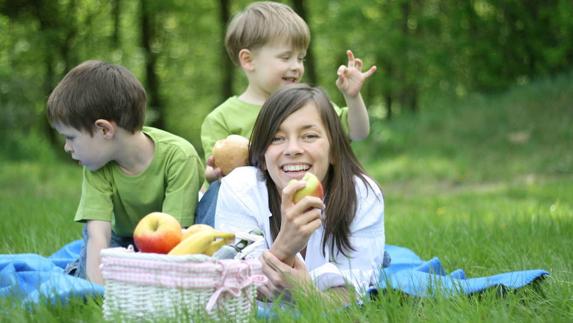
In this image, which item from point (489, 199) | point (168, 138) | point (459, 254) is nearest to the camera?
point (168, 138)

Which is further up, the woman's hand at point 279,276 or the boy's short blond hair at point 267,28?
the boy's short blond hair at point 267,28

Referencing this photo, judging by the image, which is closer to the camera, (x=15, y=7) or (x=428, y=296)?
(x=428, y=296)

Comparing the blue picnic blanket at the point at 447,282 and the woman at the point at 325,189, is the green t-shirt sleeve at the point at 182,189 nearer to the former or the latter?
the woman at the point at 325,189

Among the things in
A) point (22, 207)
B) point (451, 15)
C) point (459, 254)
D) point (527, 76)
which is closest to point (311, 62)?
point (451, 15)

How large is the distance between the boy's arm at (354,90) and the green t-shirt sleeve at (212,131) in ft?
2.48

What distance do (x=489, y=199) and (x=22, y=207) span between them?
13.9ft

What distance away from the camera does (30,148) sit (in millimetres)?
11250

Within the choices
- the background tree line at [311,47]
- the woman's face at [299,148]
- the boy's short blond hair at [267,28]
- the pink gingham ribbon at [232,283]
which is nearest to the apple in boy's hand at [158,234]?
the pink gingham ribbon at [232,283]

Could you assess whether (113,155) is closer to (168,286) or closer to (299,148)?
(299,148)

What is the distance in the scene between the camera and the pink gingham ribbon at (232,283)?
2373 mm

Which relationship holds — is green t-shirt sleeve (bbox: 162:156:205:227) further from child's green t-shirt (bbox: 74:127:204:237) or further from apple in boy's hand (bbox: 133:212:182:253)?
apple in boy's hand (bbox: 133:212:182:253)

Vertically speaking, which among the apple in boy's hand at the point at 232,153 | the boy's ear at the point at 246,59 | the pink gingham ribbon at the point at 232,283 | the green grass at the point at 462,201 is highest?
the boy's ear at the point at 246,59

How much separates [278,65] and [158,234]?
1.90m

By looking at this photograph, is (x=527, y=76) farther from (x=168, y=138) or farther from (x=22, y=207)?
(x=168, y=138)
